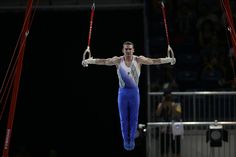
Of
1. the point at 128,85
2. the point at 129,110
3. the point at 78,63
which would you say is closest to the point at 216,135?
the point at 129,110

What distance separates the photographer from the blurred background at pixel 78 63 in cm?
1486

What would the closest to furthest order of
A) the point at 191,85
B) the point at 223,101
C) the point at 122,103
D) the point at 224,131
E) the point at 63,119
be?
the point at 122,103
the point at 224,131
the point at 223,101
the point at 191,85
the point at 63,119

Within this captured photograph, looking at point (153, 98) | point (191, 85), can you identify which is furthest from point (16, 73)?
point (191, 85)

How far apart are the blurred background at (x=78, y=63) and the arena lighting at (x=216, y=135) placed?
140 inches

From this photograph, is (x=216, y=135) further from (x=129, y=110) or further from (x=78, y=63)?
(x=78, y=63)

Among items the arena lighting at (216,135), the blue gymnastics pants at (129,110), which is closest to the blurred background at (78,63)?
the arena lighting at (216,135)

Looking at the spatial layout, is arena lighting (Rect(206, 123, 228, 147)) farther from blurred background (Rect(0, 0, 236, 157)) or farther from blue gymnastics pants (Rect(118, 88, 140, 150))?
blurred background (Rect(0, 0, 236, 157))

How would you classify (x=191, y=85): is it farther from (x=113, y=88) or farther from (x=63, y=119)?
(x=63, y=119)

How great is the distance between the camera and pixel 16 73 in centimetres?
933

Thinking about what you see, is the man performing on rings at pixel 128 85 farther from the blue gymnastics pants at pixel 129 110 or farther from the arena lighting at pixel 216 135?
the arena lighting at pixel 216 135

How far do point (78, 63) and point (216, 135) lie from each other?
482 centimetres

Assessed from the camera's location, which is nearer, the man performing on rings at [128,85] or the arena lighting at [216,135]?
the man performing on rings at [128,85]

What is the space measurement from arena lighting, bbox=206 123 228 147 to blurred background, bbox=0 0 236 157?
11.6 feet

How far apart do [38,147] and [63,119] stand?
845mm
